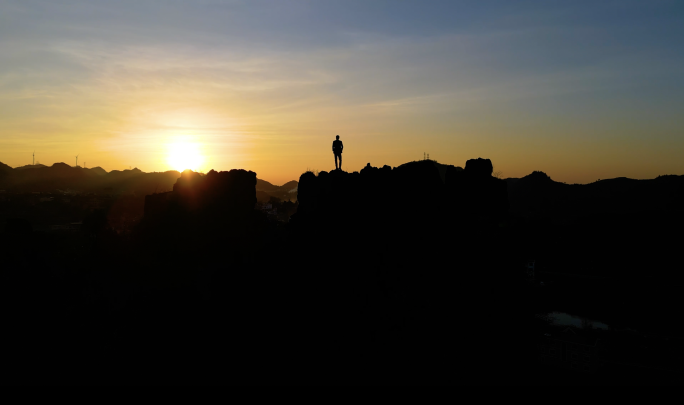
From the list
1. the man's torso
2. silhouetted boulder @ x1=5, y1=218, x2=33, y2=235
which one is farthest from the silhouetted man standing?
silhouetted boulder @ x1=5, y1=218, x2=33, y2=235

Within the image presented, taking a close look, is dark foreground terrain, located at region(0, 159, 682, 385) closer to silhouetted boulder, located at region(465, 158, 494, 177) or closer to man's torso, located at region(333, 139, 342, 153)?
silhouetted boulder, located at region(465, 158, 494, 177)

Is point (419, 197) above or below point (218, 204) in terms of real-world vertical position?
above

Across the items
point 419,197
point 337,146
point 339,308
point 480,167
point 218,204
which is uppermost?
point 337,146

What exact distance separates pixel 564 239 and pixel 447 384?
148 m

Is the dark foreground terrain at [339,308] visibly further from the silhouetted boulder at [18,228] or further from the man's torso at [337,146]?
the silhouetted boulder at [18,228]

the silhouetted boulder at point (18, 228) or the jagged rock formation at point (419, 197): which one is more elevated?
the jagged rock formation at point (419, 197)

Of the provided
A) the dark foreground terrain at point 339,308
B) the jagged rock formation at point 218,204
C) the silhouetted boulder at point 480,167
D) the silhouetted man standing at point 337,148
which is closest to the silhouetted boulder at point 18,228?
the dark foreground terrain at point 339,308

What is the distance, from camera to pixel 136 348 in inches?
1459

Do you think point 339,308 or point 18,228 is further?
point 18,228

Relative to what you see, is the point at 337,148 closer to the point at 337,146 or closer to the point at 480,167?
the point at 337,146

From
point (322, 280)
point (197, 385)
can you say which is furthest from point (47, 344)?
point (322, 280)

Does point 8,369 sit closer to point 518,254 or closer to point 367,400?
point 367,400

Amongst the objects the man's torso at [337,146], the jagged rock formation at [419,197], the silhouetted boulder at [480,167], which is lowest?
the jagged rock formation at [419,197]

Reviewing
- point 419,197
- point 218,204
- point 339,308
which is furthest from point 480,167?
point 218,204
